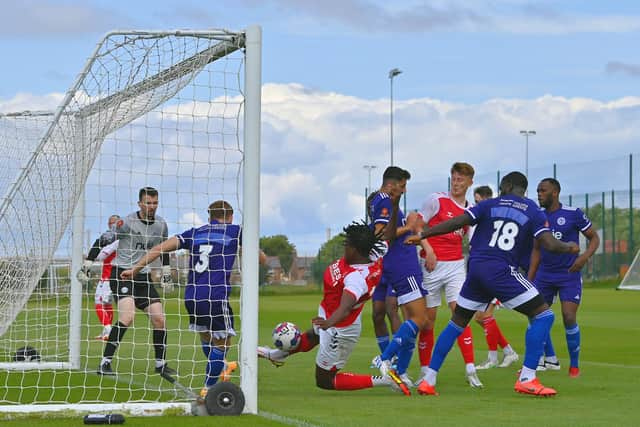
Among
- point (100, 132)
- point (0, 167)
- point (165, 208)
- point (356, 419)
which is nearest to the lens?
point (356, 419)

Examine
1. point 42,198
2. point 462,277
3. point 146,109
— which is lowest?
point 462,277

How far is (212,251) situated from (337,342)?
4.78ft

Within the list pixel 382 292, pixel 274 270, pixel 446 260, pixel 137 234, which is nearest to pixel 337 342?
pixel 382 292

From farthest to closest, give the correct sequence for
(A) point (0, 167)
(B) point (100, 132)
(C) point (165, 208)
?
(A) point (0, 167) → (B) point (100, 132) → (C) point (165, 208)

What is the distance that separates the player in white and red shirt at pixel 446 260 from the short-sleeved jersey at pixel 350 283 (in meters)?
1.69

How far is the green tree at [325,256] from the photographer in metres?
55.9

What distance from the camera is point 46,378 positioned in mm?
11992

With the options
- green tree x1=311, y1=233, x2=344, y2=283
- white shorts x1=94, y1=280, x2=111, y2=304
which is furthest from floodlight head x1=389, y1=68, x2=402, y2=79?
white shorts x1=94, y1=280, x2=111, y2=304

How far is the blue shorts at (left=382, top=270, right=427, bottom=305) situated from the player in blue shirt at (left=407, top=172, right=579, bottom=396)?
66cm

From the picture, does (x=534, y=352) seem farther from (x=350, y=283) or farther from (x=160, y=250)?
(x=160, y=250)

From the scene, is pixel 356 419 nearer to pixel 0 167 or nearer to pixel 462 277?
pixel 462 277

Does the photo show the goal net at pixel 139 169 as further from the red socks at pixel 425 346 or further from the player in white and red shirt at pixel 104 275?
the player in white and red shirt at pixel 104 275

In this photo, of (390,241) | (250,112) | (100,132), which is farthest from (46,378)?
(250,112)

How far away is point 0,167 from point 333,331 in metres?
5.87
